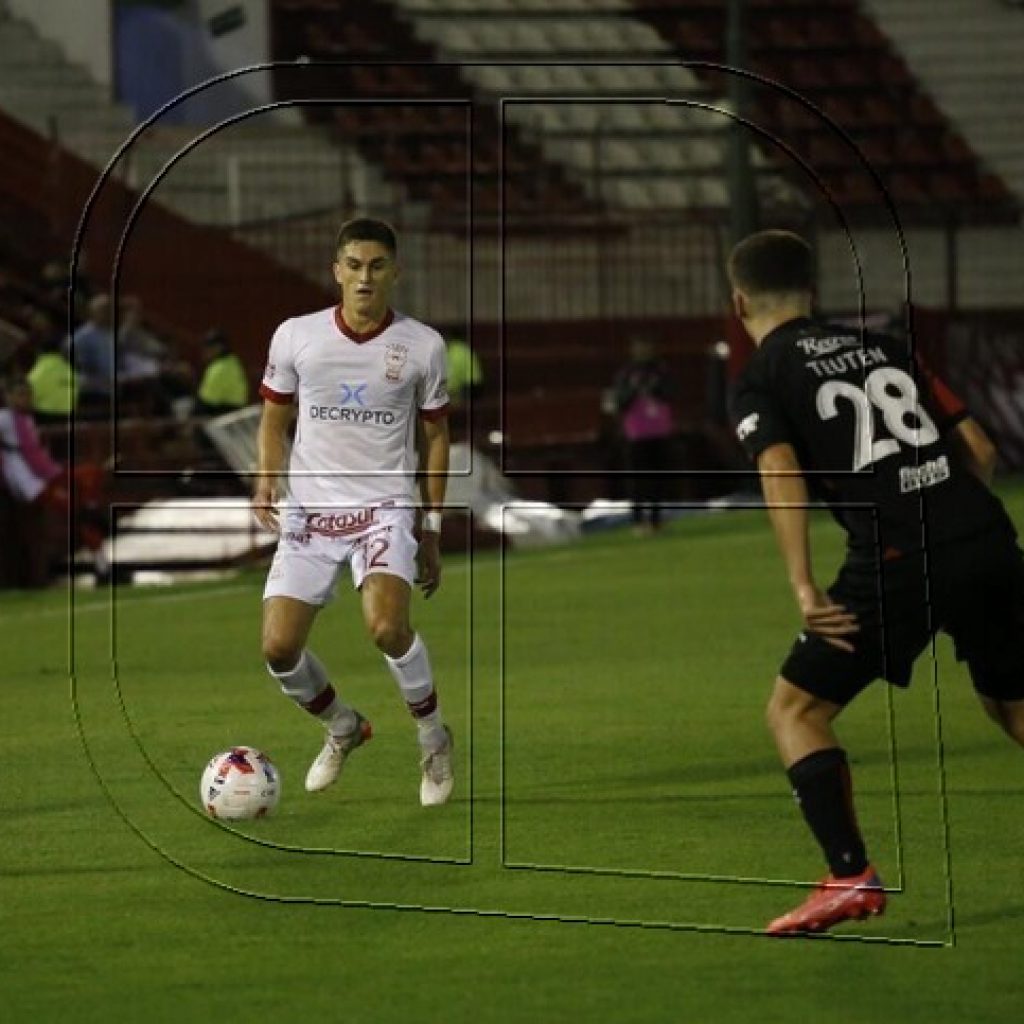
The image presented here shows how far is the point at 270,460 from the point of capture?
34.6 ft

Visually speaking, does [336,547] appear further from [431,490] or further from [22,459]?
[22,459]

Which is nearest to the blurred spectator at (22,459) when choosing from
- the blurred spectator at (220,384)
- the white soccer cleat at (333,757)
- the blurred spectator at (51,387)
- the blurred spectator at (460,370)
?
the blurred spectator at (51,387)

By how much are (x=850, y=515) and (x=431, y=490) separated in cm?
280

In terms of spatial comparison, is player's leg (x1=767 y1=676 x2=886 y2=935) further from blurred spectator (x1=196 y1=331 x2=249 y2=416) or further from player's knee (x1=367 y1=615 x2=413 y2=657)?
blurred spectator (x1=196 y1=331 x2=249 y2=416)

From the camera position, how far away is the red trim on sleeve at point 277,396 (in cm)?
1059

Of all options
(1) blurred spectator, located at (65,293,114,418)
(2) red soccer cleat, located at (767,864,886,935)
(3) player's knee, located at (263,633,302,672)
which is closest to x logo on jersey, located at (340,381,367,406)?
(3) player's knee, located at (263,633,302,672)

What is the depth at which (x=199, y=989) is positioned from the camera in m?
7.54

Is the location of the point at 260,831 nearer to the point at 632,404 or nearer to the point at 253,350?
the point at 632,404

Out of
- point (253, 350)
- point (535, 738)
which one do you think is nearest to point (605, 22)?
point (253, 350)

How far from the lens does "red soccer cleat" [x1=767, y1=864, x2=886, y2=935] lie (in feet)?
25.9

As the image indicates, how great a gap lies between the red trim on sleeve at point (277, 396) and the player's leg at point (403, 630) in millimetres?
560

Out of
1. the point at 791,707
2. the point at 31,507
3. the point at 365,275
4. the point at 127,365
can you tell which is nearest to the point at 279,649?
the point at 365,275

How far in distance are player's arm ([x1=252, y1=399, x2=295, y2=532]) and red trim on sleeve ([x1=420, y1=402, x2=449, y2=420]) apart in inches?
19.1

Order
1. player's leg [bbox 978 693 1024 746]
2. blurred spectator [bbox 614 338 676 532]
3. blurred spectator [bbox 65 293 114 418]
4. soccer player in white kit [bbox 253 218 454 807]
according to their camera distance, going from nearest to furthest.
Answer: player's leg [bbox 978 693 1024 746]
soccer player in white kit [bbox 253 218 454 807]
blurred spectator [bbox 65 293 114 418]
blurred spectator [bbox 614 338 676 532]
